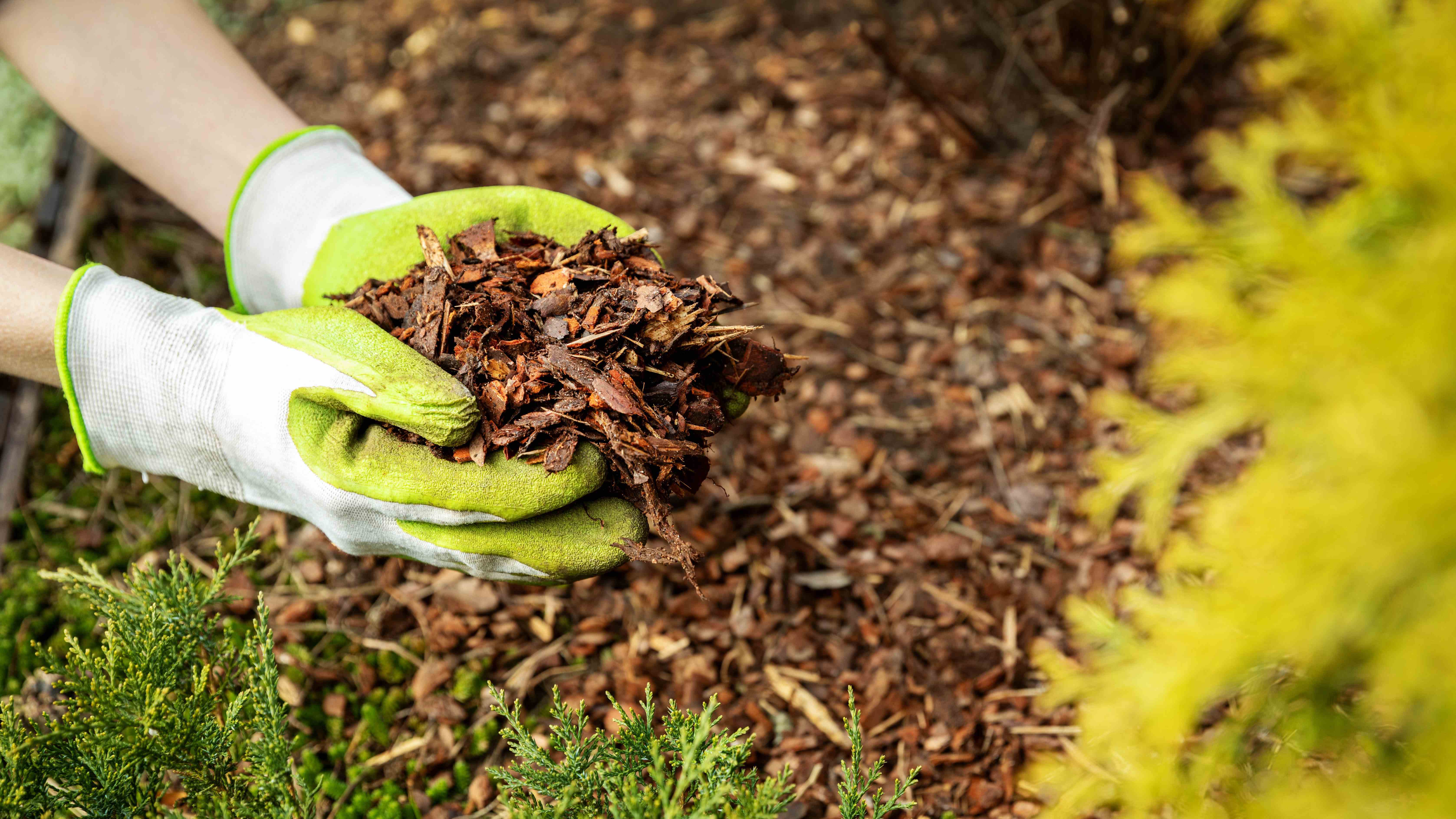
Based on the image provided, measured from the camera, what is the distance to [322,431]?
184 centimetres

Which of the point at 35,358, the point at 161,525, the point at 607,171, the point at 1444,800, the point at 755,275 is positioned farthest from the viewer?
the point at 607,171

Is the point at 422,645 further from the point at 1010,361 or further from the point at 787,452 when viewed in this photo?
the point at 1010,361

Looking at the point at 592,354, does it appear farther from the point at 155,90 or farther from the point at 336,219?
the point at 155,90

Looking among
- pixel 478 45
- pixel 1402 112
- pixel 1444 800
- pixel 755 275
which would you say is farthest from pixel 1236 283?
pixel 478 45

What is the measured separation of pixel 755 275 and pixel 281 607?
222 centimetres

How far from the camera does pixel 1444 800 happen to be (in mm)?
936

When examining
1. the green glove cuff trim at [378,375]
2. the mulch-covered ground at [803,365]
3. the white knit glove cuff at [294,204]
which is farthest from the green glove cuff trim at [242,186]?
the mulch-covered ground at [803,365]

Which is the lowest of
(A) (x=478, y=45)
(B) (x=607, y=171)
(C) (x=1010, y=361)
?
(C) (x=1010, y=361)

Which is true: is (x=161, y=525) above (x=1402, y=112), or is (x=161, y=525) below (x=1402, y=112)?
below

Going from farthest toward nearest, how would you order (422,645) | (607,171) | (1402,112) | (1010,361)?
(607,171) → (1010,361) → (422,645) → (1402,112)

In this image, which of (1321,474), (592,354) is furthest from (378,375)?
(1321,474)

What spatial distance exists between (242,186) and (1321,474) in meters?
2.72

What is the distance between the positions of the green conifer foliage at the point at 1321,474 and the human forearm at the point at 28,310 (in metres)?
2.42

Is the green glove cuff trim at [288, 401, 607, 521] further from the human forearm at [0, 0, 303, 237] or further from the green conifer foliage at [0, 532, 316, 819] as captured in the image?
the human forearm at [0, 0, 303, 237]
